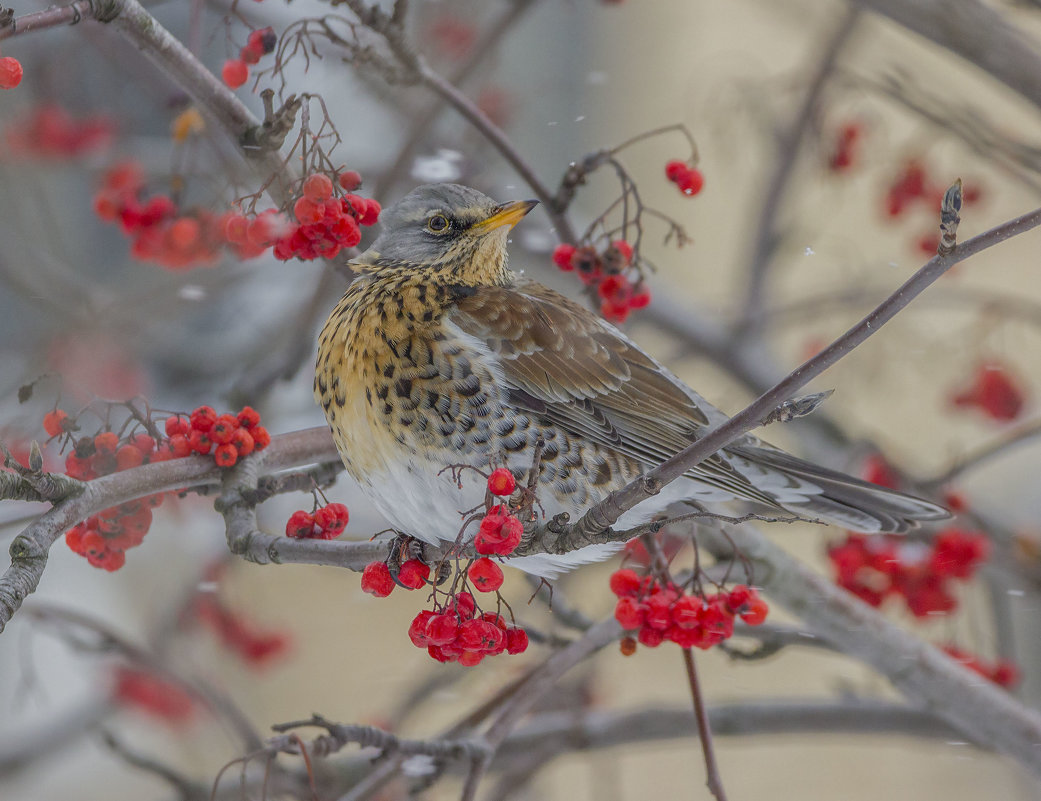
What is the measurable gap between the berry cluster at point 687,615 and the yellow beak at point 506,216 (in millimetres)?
536

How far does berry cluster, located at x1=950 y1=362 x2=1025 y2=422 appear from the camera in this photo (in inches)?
99.8

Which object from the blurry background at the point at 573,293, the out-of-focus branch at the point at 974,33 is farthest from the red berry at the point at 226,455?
the out-of-focus branch at the point at 974,33

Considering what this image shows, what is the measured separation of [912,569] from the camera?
195cm

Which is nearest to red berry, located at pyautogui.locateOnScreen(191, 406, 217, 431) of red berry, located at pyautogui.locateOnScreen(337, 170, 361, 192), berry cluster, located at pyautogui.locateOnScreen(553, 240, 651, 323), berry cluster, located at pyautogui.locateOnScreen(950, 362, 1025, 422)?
red berry, located at pyautogui.locateOnScreen(337, 170, 361, 192)

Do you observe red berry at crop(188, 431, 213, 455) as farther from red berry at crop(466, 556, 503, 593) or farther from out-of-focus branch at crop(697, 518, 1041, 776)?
out-of-focus branch at crop(697, 518, 1041, 776)

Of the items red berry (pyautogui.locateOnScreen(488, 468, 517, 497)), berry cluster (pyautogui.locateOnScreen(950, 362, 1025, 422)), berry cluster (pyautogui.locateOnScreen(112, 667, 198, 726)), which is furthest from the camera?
berry cluster (pyautogui.locateOnScreen(112, 667, 198, 726))

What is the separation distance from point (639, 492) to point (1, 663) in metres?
3.67

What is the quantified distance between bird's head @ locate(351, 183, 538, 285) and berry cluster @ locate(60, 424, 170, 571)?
45 centimetres

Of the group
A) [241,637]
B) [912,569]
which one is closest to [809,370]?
[912,569]

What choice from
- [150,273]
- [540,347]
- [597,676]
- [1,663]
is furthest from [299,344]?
[1,663]

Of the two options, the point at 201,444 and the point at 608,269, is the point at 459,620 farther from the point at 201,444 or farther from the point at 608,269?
the point at 608,269

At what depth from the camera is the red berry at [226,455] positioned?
1.28 m

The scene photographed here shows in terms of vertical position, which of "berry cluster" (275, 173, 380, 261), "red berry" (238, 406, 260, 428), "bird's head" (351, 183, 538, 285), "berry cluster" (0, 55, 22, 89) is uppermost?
"bird's head" (351, 183, 538, 285)

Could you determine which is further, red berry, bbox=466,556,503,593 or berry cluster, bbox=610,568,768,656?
berry cluster, bbox=610,568,768,656
